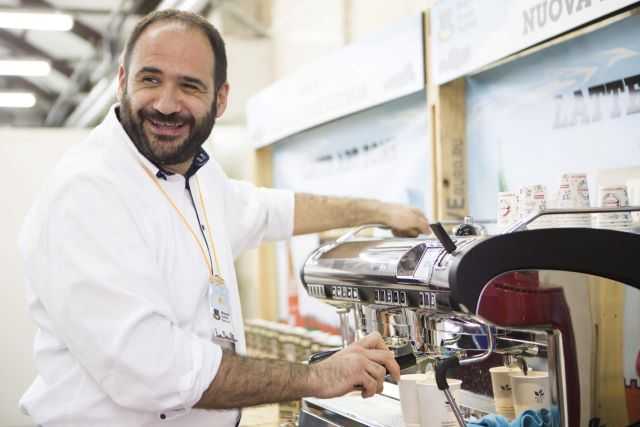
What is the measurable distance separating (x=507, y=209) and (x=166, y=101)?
2.78ft

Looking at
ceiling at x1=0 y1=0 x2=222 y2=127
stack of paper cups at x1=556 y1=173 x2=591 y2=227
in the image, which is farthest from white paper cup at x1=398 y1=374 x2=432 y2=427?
ceiling at x1=0 y1=0 x2=222 y2=127

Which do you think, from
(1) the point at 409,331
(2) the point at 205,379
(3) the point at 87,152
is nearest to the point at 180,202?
(3) the point at 87,152

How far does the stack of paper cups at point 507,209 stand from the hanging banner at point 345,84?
40.1 inches

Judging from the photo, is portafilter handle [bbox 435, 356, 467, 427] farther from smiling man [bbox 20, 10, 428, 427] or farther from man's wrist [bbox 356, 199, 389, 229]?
man's wrist [bbox 356, 199, 389, 229]

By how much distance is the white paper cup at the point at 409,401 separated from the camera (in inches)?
67.8

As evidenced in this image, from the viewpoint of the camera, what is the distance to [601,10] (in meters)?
1.89

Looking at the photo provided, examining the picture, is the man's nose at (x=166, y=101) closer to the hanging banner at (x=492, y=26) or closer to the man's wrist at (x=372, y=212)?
the man's wrist at (x=372, y=212)

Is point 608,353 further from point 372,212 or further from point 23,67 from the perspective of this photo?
point 23,67

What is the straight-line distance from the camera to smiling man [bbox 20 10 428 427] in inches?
60.2

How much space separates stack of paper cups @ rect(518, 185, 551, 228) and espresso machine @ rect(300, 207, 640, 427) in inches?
6.0

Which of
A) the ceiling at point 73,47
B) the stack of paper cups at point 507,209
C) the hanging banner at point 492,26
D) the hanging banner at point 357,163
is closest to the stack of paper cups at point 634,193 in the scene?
the stack of paper cups at point 507,209

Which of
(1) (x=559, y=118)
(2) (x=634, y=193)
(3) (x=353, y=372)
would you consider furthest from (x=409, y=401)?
(1) (x=559, y=118)

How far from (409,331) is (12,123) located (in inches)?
595

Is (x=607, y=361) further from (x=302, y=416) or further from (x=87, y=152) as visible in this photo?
(x=87, y=152)
